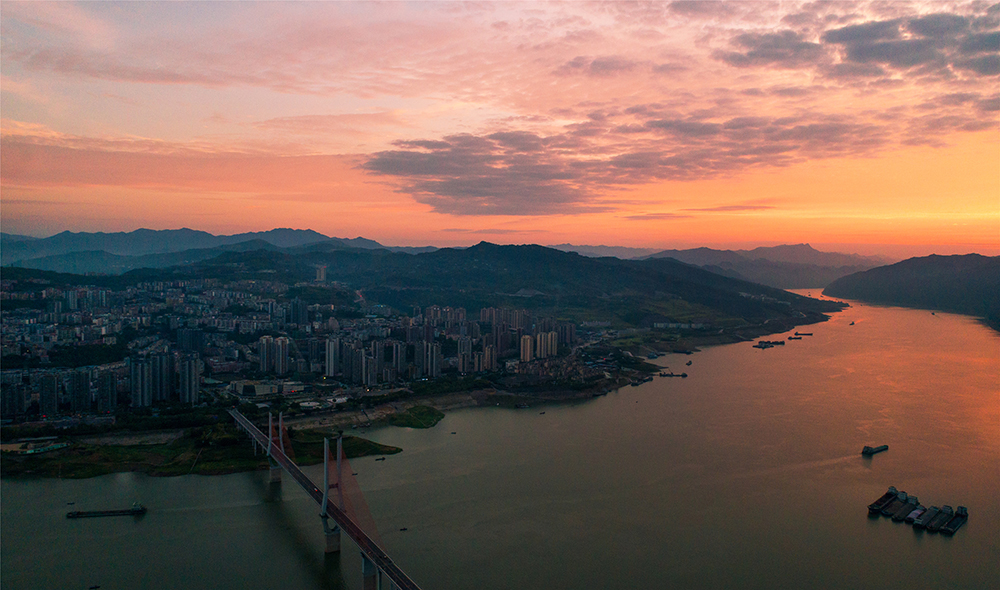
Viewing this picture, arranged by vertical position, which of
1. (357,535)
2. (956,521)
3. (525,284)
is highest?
(525,284)

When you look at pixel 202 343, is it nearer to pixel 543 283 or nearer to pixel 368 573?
pixel 368 573

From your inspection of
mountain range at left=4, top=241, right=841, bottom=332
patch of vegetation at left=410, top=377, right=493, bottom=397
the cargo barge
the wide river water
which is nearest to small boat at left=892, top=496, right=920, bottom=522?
the wide river water

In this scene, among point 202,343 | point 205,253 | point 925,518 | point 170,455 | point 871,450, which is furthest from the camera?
Answer: point 205,253

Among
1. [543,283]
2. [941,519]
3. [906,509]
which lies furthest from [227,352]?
[543,283]

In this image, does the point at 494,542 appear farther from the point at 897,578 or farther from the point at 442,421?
the point at 442,421

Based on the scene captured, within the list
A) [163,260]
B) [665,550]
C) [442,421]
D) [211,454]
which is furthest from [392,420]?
[163,260]

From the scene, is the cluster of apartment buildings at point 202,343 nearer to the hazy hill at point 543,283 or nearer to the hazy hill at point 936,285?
the hazy hill at point 543,283
